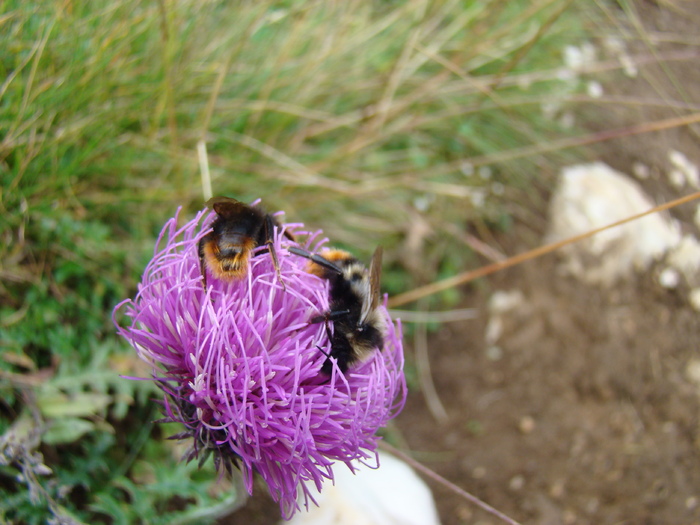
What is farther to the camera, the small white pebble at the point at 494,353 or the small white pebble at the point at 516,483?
the small white pebble at the point at 494,353

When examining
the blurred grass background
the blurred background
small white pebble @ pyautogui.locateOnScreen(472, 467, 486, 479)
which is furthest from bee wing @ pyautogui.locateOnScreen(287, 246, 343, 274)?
small white pebble @ pyautogui.locateOnScreen(472, 467, 486, 479)

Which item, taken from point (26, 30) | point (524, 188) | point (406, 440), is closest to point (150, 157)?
point (26, 30)

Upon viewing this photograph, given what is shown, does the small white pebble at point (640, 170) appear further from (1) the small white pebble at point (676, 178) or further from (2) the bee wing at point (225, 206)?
(2) the bee wing at point (225, 206)

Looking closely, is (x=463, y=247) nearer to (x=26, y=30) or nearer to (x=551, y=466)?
(x=551, y=466)

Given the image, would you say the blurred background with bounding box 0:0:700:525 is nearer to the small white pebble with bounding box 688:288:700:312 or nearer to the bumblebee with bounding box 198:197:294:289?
the small white pebble with bounding box 688:288:700:312

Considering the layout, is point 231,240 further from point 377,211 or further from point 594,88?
point 594,88

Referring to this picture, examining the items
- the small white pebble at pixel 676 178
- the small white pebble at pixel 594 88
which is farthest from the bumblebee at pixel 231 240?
the small white pebble at pixel 594 88
